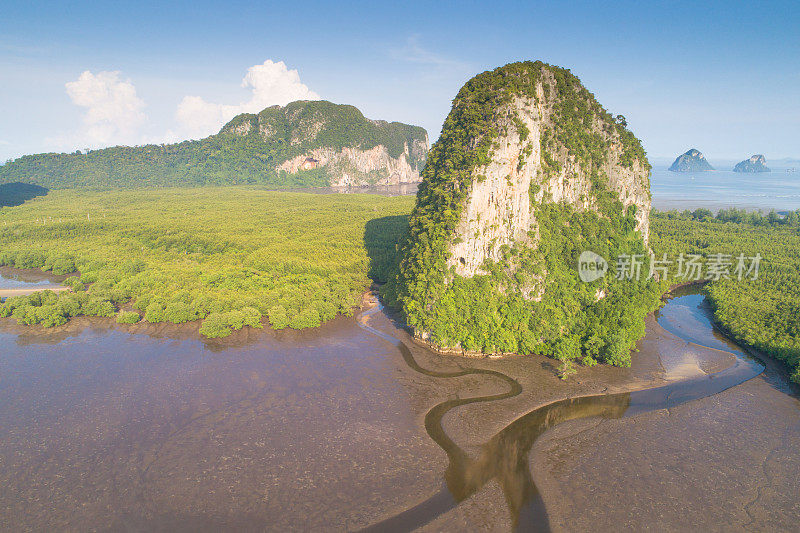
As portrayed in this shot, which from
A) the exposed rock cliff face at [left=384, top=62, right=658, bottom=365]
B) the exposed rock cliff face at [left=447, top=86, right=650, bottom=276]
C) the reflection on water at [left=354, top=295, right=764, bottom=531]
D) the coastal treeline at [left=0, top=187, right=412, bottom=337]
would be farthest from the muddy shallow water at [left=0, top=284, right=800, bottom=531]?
the exposed rock cliff face at [left=447, top=86, right=650, bottom=276]

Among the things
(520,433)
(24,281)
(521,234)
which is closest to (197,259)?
(24,281)

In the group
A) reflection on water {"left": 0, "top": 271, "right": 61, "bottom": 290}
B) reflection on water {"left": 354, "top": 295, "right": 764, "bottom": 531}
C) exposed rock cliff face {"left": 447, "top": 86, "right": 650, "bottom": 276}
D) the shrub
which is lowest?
reflection on water {"left": 354, "top": 295, "right": 764, "bottom": 531}

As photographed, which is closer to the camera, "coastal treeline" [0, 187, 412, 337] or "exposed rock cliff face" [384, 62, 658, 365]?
"exposed rock cliff face" [384, 62, 658, 365]

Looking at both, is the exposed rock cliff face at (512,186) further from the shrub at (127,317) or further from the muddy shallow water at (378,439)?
the shrub at (127,317)

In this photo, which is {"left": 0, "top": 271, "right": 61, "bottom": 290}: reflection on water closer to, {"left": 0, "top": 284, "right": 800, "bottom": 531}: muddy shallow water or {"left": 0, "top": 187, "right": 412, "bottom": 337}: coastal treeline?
{"left": 0, "top": 187, "right": 412, "bottom": 337}: coastal treeline

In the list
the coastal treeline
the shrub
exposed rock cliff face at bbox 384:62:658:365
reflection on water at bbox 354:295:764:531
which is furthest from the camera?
the coastal treeline

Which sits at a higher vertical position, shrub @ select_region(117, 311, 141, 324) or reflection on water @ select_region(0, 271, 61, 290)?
Answer: reflection on water @ select_region(0, 271, 61, 290)

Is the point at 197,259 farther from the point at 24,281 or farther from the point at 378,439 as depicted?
the point at 378,439

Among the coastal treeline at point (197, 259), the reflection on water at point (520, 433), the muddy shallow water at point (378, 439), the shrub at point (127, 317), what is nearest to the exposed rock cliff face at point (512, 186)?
the muddy shallow water at point (378, 439)
